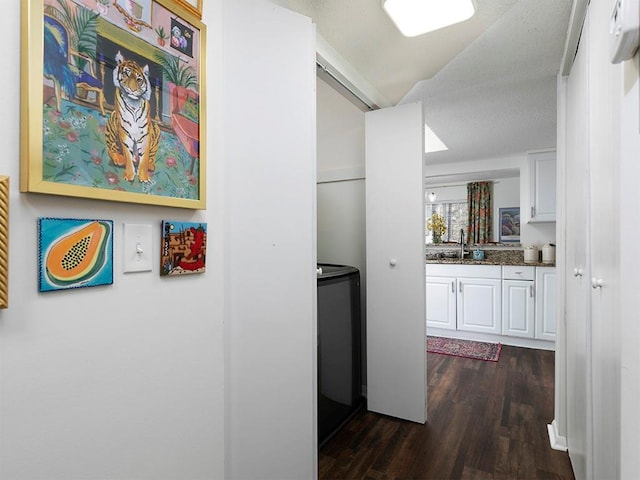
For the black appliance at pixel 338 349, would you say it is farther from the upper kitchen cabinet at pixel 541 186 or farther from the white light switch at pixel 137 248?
the upper kitchen cabinet at pixel 541 186

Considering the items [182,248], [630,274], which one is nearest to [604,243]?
[630,274]

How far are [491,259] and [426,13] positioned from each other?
3.77m

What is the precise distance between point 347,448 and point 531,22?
7.91 feet

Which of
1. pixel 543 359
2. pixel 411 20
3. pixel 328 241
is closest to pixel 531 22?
pixel 411 20

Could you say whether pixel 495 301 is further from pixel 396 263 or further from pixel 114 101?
pixel 114 101

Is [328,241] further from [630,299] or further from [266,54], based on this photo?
[630,299]

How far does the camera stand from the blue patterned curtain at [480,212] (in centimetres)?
516

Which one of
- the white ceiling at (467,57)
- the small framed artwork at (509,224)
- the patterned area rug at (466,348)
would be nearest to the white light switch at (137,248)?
the white ceiling at (467,57)

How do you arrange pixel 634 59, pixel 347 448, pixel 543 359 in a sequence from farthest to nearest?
pixel 543 359 < pixel 347 448 < pixel 634 59

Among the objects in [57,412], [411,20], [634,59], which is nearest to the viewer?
[634,59]

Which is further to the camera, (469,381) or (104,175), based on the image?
(469,381)

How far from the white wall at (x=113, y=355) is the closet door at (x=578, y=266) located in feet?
4.53

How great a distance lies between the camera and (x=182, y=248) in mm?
1073

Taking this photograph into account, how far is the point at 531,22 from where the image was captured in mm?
1711
